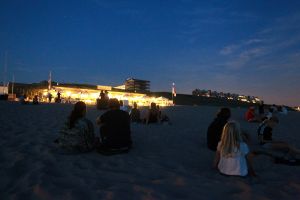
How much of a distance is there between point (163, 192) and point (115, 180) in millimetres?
833

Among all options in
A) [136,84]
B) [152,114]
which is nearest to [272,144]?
[152,114]

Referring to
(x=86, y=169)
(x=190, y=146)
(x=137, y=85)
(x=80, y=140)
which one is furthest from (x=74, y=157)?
(x=137, y=85)

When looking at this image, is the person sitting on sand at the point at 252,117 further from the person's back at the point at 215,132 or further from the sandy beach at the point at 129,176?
the sandy beach at the point at 129,176

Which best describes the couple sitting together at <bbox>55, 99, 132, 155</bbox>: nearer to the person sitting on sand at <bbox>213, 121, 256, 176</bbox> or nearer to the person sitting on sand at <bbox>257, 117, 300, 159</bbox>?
the person sitting on sand at <bbox>213, 121, 256, 176</bbox>

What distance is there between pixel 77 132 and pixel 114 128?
0.76m

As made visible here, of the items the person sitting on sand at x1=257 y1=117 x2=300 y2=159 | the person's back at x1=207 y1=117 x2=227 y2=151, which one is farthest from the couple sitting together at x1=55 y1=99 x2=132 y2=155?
the person sitting on sand at x1=257 y1=117 x2=300 y2=159

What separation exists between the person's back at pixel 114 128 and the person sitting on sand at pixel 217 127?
207cm

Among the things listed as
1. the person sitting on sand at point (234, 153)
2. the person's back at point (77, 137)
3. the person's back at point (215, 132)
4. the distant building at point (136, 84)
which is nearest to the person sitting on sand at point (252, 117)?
the person's back at point (215, 132)

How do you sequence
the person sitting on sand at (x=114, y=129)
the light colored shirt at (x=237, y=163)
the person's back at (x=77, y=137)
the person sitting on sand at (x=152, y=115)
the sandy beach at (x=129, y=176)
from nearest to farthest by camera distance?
the sandy beach at (x=129, y=176)
the light colored shirt at (x=237, y=163)
the person's back at (x=77, y=137)
the person sitting on sand at (x=114, y=129)
the person sitting on sand at (x=152, y=115)

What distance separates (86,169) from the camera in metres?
5.07

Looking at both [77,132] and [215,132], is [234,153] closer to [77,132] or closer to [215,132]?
[215,132]

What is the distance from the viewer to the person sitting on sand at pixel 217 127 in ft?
23.1

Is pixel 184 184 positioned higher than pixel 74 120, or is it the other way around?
pixel 74 120

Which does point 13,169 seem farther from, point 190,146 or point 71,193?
point 190,146
